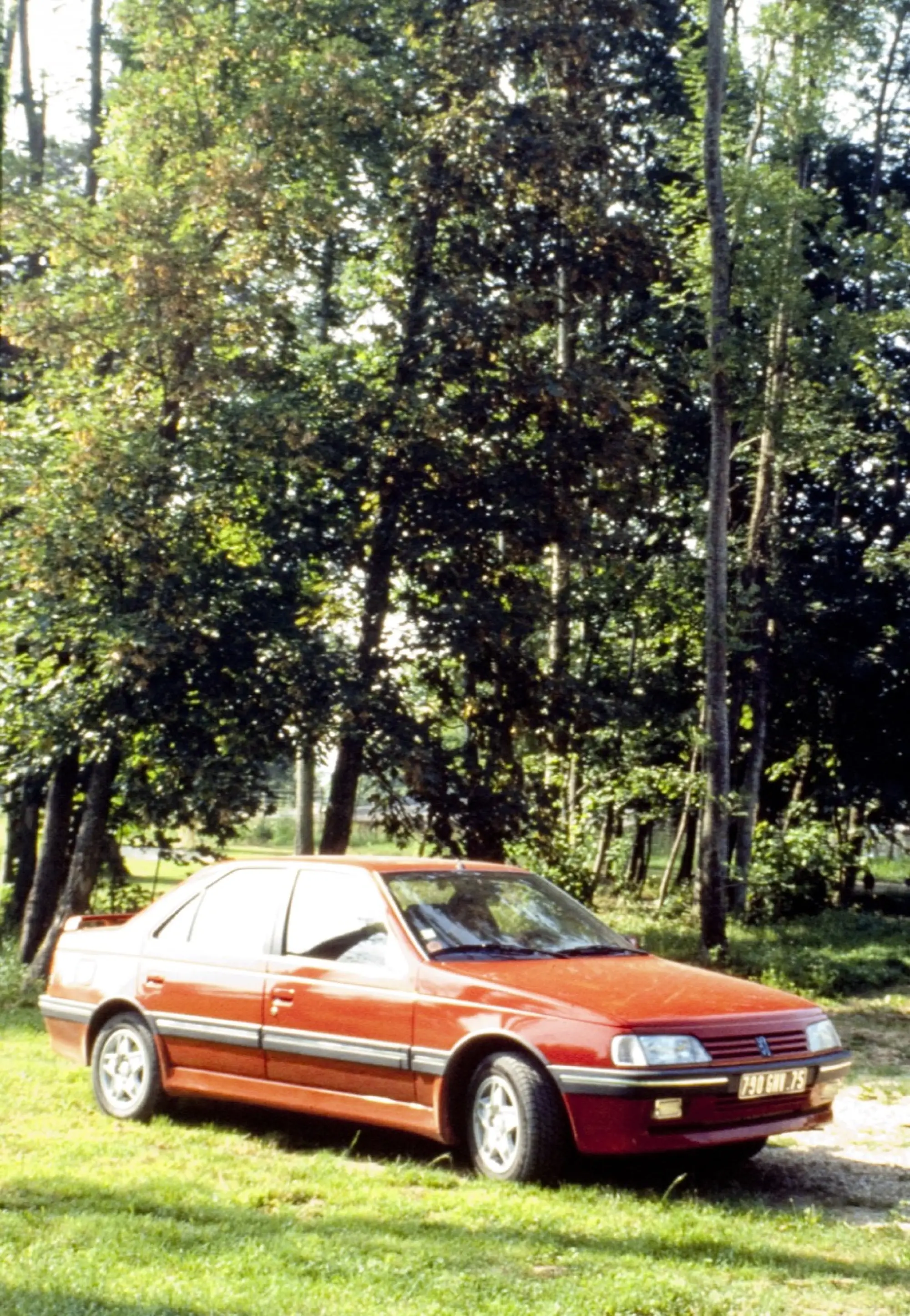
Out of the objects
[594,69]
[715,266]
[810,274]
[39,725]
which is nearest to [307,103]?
[594,69]

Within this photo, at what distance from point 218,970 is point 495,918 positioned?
5.48 ft

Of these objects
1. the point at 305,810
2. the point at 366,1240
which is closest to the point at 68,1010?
the point at 366,1240

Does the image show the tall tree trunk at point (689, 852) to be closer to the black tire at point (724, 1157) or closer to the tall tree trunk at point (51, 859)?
the tall tree trunk at point (51, 859)

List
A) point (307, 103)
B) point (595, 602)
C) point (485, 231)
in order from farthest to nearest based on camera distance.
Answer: point (595, 602) < point (485, 231) < point (307, 103)

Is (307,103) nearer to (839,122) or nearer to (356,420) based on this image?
(356,420)

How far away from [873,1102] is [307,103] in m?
11.9

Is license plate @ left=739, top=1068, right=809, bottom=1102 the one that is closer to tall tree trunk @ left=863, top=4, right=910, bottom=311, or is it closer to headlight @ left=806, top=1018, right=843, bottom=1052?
headlight @ left=806, top=1018, right=843, bottom=1052

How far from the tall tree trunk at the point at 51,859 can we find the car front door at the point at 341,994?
390 inches

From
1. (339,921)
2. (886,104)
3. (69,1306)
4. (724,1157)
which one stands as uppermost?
(886,104)

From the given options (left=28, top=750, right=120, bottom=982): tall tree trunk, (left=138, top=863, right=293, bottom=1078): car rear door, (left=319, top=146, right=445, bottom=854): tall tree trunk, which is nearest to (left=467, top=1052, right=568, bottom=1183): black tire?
(left=138, top=863, right=293, bottom=1078): car rear door

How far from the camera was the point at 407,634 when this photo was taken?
1742cm

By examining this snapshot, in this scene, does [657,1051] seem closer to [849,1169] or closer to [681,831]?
[849,1169]

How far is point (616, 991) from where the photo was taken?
757 centimetres

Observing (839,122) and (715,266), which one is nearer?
(715,266)
